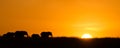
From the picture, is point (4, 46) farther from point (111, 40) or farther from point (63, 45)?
point (111, 40)

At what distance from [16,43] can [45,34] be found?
16152mm


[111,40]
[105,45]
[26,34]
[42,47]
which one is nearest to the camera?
[42,47]

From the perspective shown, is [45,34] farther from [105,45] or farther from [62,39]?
[105,45]

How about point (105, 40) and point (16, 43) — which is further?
point (105, 40)

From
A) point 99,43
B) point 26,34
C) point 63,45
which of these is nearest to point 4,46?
point 63,45

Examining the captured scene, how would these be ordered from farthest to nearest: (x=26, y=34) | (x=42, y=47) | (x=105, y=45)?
(x=26, y=34) < (x=105, y=45) < (x=42, y=47)

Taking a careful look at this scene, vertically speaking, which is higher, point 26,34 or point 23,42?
point 26,34

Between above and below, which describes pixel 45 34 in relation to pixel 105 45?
→ above

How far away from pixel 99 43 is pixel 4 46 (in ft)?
25.6

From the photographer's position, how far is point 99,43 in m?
29.6


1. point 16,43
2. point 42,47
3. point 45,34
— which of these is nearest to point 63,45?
point 42,47

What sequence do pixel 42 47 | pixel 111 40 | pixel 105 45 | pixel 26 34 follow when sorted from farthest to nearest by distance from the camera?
pixel 26 34 → pixel 111 40 → pixel 105 45 → pixel 42 47

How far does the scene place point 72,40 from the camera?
31188mm

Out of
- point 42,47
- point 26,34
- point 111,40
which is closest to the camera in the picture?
point 42,47
